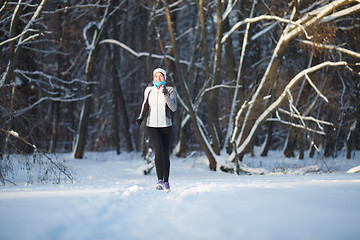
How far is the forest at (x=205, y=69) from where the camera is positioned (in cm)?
999

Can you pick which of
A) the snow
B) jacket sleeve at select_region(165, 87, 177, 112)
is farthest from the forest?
the snow

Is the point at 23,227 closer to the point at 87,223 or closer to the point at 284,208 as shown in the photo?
the point at 87,223

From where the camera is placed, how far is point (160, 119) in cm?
549

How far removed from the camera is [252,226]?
10.4 ft

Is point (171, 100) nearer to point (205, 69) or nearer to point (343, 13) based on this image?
point (343, 13)

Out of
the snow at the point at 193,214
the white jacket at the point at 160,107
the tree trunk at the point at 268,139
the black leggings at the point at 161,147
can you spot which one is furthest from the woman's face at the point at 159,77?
the tree trunk at the point at 268,139

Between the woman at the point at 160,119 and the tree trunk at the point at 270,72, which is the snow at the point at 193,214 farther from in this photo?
the tree trunk at the point at 270,72

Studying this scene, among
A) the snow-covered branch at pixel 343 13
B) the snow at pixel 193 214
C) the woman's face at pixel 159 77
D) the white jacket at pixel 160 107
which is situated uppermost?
the snow-covered branch at pixel 343 13

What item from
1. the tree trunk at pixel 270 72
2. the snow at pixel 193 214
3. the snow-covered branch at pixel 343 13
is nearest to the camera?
the snow at pixel 193 214

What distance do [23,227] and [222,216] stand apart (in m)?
1.75

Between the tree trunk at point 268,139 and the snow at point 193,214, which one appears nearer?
the snow at point 193,214

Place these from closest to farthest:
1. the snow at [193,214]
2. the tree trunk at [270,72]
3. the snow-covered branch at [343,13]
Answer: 1. the snow at [193,214]
2. the snow-covered branch at [343,13]
3. the tree trunk at [270,72]

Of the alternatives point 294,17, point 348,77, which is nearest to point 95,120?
point 348,77

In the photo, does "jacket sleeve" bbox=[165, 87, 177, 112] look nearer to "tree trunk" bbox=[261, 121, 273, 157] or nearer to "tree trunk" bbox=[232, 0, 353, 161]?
"tree trunk" bbox=[232, 0, 353, 161]
